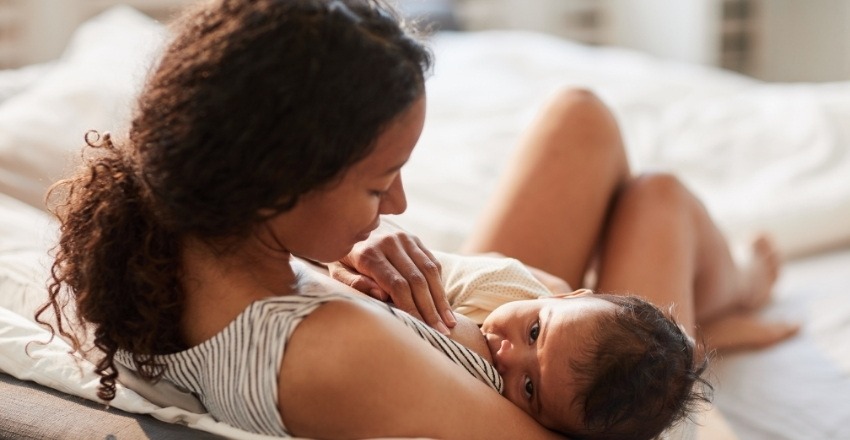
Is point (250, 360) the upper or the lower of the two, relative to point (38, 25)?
upper

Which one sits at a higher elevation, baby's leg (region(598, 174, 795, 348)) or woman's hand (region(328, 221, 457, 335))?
woman's hand (region(328, 221, 457, 335))

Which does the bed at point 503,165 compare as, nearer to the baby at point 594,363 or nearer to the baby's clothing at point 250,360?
the baby's clothing at point 250,360

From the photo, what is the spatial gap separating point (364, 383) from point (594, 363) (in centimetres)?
29

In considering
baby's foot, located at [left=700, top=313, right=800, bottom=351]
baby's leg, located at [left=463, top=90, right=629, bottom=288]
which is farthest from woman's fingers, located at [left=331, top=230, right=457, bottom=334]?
baby's foot, located at [left=700, top=313, right=800, bottom=351]

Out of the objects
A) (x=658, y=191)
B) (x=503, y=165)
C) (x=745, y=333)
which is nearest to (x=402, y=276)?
(x=658, y=191)

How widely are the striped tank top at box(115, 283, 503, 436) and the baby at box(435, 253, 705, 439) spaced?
0.78 feet

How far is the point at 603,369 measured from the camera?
1.04m

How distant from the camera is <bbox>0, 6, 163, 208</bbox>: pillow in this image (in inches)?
60.4

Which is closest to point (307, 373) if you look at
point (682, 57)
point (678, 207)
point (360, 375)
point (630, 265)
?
point (360, 375)

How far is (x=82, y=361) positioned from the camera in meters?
1.10

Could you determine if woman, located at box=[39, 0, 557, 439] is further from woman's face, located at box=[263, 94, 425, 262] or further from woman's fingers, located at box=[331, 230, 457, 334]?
woman's fingers, located at box=[331, 230, 457, 334]

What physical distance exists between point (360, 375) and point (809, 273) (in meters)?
1.32

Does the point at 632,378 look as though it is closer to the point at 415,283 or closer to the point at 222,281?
the point at 415,283

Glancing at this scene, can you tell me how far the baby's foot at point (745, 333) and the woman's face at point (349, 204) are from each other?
886mm
